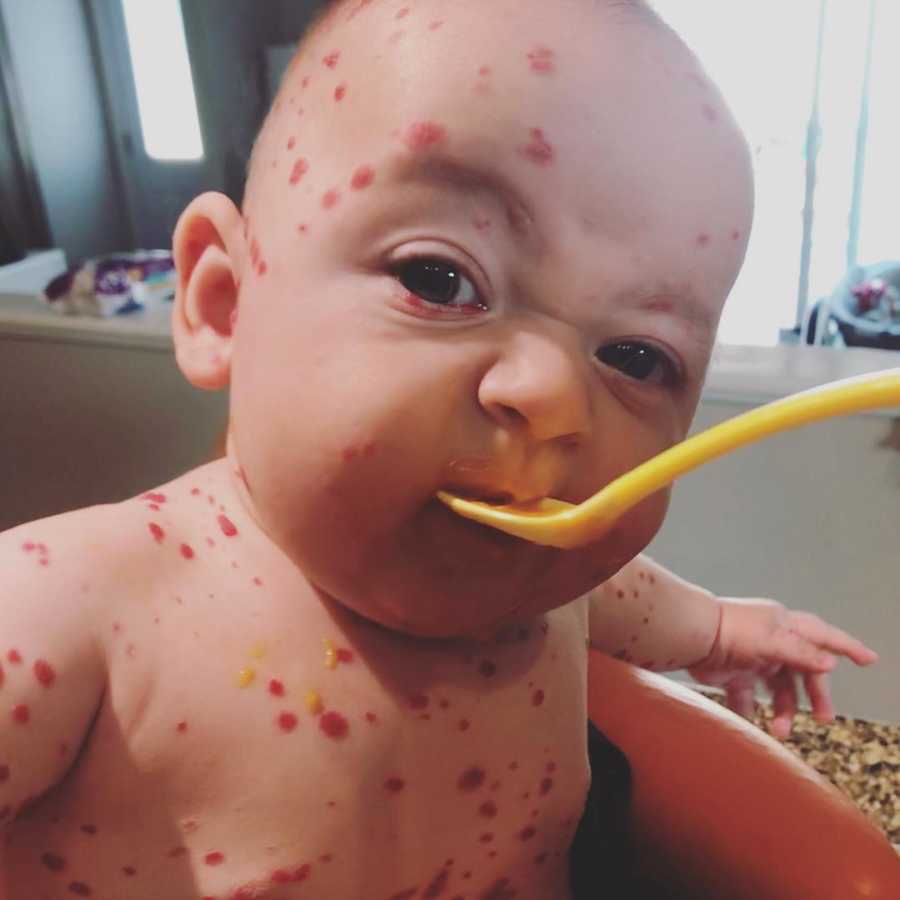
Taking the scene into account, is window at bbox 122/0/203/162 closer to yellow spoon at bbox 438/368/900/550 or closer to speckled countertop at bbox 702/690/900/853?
speckled countertop at bbox 702/690/900/853

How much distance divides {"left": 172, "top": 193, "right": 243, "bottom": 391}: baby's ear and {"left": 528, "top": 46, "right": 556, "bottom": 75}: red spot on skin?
6.6 inches

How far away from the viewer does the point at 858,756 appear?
1146 mm

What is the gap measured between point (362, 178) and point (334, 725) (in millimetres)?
246

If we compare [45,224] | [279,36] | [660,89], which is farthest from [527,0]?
[45,224]

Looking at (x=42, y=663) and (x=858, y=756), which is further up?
(x=42, y=663)

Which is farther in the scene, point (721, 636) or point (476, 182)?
point (721, 636)

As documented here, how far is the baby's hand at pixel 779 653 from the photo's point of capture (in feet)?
2.41

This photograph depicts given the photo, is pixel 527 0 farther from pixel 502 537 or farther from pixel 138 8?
pixel 138 8

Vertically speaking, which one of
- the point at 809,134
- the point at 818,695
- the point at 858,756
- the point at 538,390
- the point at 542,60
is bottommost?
the point at 858,756

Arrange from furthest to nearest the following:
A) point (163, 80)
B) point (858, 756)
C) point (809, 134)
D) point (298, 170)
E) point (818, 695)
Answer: point (163, 80), point (809, 134), point (858, 756), point (818, 695), point (298, 170)

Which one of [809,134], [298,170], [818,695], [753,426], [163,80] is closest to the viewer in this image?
[753,426]

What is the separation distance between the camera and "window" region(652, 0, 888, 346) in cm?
129

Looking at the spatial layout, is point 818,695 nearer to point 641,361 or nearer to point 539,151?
point 641,361

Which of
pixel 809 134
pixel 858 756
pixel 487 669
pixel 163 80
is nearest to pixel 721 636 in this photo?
pixel 487 669
